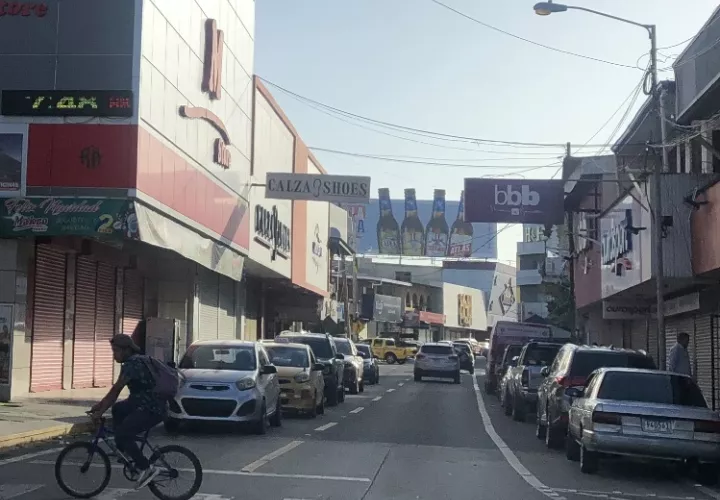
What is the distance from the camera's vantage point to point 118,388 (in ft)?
31.4

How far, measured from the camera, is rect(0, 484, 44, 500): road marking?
10000 mm

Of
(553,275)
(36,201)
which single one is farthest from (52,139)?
(553,275)

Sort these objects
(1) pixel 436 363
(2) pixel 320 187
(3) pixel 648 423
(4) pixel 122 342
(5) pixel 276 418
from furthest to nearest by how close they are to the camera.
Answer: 1. (1) pixel 436 363
2. (2) pixel 320 187
3. (5) pixel 276 418
4. (3) pixel 648 423
5. (4) pixel 122 342

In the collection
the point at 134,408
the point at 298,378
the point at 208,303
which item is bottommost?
the point at 298,378

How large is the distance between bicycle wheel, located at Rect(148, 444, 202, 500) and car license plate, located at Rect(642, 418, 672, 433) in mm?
6102

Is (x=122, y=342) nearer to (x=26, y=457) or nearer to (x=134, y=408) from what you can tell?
(x=134, y=408)

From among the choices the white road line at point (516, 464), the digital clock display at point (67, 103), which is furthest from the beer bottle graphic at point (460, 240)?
the digital clock display at point (67, 103)

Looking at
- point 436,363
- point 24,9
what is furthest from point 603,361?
point 436,363

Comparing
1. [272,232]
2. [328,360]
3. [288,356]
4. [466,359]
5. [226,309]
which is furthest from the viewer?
[466,359]

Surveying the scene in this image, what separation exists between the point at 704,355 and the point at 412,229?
7657cm

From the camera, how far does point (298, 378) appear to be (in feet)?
69.9

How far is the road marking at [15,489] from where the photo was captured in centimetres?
1000

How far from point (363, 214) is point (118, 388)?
307 feet

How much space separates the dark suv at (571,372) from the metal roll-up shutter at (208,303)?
17.8 metres
